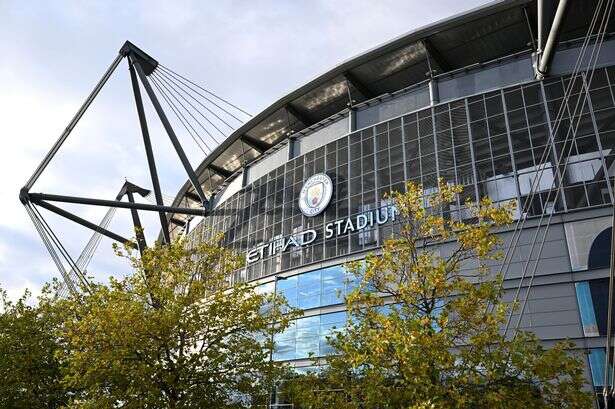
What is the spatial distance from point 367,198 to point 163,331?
70.1 ft

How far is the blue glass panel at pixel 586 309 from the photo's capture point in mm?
24344

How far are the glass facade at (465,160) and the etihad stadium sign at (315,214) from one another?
42cm

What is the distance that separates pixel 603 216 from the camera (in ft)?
85.3

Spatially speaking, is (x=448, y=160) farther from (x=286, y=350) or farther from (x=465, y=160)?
(x=286, y=350)

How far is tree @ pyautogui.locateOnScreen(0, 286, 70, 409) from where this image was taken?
23.6m

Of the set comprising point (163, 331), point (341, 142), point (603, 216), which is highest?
point (341, 142)

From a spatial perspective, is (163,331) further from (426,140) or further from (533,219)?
(426,140)

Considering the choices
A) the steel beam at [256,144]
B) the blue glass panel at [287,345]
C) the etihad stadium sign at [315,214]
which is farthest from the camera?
the steel beam at [256,144]

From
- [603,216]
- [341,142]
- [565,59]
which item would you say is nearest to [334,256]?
[341,142]

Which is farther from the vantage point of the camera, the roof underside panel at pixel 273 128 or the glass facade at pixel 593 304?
the roof underside panel at pixel 273 128

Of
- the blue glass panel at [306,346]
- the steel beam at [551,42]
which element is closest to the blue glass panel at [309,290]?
the blue glass panel at [306,346]

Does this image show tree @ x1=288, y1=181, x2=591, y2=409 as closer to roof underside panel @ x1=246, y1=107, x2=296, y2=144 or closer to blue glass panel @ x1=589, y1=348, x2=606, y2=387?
blue glass panel @ x1=589, y1=348, x2=606, y2=387

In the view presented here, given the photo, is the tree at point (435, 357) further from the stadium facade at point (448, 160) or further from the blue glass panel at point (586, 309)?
the blue glass panel at point (586, 309)

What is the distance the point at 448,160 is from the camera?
3200 cm
